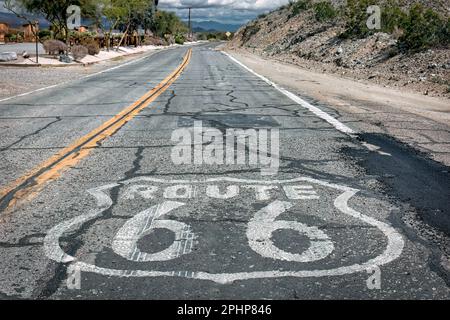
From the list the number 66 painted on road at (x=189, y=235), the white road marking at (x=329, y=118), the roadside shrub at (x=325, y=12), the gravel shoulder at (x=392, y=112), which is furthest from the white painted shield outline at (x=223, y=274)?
the roadside shrub at (x=325, y=12)

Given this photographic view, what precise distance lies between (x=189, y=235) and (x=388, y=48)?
73.5 feet

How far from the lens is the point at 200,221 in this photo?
3705mm

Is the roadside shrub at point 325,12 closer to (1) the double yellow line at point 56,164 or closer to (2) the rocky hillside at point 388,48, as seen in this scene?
(2) the rocky hillside at point 388,48

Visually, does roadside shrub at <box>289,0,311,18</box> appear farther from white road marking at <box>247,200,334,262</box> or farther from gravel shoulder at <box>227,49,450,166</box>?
white road marking at <box>247,200,334,262</box>

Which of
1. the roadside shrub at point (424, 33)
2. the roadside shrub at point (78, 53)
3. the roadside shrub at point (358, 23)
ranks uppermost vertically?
the roadside shrub at point (358, 23)

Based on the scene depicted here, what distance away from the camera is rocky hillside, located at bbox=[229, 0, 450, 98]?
→ 59.1ft

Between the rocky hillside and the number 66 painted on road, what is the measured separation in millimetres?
12754

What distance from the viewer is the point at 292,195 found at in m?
4.34

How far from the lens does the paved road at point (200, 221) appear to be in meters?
2.78

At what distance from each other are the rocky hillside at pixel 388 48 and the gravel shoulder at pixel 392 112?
6.81 ft

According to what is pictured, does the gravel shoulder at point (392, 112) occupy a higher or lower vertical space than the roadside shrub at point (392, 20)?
lower
